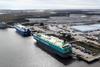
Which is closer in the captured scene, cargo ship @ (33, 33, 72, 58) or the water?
the water

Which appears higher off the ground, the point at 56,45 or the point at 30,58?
the point at 56,45

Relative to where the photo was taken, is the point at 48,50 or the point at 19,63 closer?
the point at 19,63

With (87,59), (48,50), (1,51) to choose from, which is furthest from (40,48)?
(87,59)

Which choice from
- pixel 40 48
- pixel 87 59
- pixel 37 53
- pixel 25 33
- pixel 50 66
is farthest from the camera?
pixel 25 33

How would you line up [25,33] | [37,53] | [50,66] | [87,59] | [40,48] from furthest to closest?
[25,33]
[40,48]
[37,53]
[87,59]
[50,66]

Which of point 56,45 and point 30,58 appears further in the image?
point 56,45

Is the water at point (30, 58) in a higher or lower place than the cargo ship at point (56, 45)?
lower

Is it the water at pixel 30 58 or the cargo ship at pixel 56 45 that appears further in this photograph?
the cargo ship at pixel 56 45

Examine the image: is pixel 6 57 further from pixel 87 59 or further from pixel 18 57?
pixel 87 59
